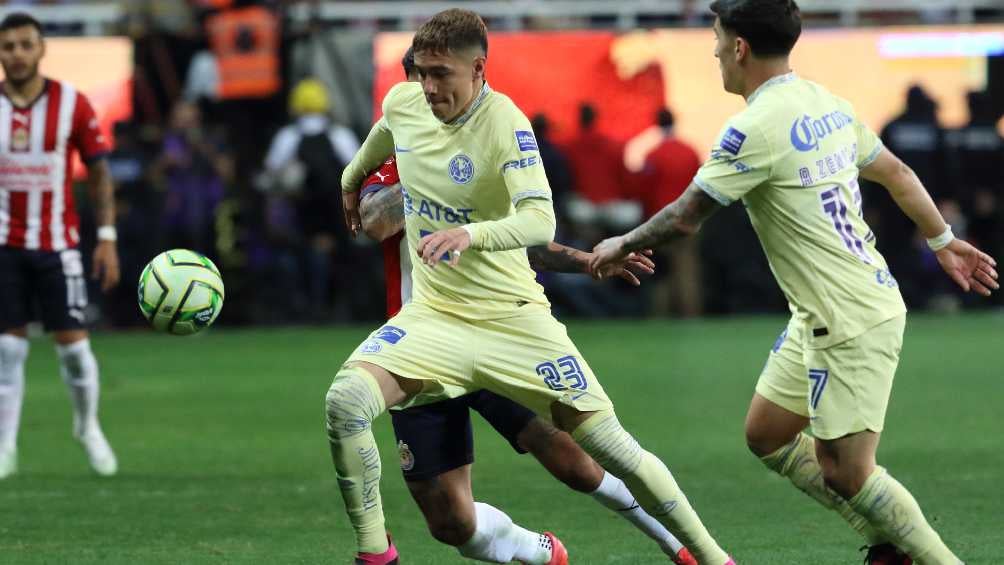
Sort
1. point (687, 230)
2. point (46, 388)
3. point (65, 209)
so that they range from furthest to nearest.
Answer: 1. point (46, 388)
2. point (65, 209)
3. point (687, 230)

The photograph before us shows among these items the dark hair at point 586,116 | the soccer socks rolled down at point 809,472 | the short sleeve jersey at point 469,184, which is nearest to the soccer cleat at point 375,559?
the short sleeve jersey at point 469,184

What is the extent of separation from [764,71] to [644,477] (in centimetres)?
150

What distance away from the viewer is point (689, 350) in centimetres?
1769

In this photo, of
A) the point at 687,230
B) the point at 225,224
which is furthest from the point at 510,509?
the point at 225,224

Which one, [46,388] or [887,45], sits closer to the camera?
[46,388]

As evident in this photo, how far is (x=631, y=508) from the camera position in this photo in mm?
6934

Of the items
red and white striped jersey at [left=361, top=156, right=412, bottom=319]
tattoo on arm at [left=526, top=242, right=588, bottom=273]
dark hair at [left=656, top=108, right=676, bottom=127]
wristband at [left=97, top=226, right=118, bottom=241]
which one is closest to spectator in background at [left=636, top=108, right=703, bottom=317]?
dark hair at [left=656, top=108, right=676, bottom=127]

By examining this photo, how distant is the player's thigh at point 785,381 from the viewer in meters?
6.46

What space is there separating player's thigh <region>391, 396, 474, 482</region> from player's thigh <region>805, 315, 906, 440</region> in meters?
1.37

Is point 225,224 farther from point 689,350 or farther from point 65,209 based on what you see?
point 65,209

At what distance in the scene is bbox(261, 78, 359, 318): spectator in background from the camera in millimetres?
19188

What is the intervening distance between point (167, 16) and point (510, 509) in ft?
43.0

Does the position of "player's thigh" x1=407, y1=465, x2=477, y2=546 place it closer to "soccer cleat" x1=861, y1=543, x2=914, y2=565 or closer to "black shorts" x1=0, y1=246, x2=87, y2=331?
"soccer cleat" x1=861, y1=543, x2=914, y2=565

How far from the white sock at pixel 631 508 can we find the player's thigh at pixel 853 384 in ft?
3.20
